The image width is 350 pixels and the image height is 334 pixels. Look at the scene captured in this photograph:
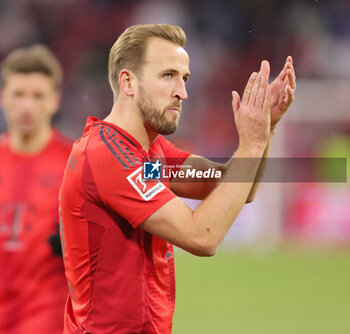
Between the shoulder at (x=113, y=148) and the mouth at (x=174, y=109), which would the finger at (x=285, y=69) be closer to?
the mouth at (x=174, y=109)

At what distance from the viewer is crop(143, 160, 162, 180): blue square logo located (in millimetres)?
2900

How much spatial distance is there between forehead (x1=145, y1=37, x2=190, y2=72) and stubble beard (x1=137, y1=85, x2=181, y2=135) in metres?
0.12

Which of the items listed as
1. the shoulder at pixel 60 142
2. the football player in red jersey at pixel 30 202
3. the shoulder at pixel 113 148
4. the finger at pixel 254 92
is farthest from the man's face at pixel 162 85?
the shoulder at pixel 60 142

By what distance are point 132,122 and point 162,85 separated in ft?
0.70

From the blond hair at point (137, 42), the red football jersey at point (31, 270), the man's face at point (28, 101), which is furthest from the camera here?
the man's face at point (28, 101)

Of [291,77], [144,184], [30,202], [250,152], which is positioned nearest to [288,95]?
[291,77]

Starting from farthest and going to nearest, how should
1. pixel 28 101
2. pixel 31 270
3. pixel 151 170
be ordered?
pixel 28 101, pixel 31 270, pixel 151 170

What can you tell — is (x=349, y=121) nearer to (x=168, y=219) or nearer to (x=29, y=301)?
(x=29, y=301)

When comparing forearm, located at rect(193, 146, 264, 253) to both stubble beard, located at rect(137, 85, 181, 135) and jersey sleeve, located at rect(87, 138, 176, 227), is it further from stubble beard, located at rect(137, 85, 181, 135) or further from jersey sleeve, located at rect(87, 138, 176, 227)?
stubble beard, located at rect(137, 85, 181, 135)

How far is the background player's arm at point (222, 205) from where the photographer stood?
2729 millimetres

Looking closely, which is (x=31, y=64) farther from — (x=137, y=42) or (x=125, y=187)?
(x=125, y=187)

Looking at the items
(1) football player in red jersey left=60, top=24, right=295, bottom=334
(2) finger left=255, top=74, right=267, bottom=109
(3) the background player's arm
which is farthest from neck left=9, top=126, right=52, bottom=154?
→ (2) finger left=255, top=74, right=267, bottom=109

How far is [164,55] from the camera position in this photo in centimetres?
294

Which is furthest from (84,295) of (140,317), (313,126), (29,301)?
(313,126)
